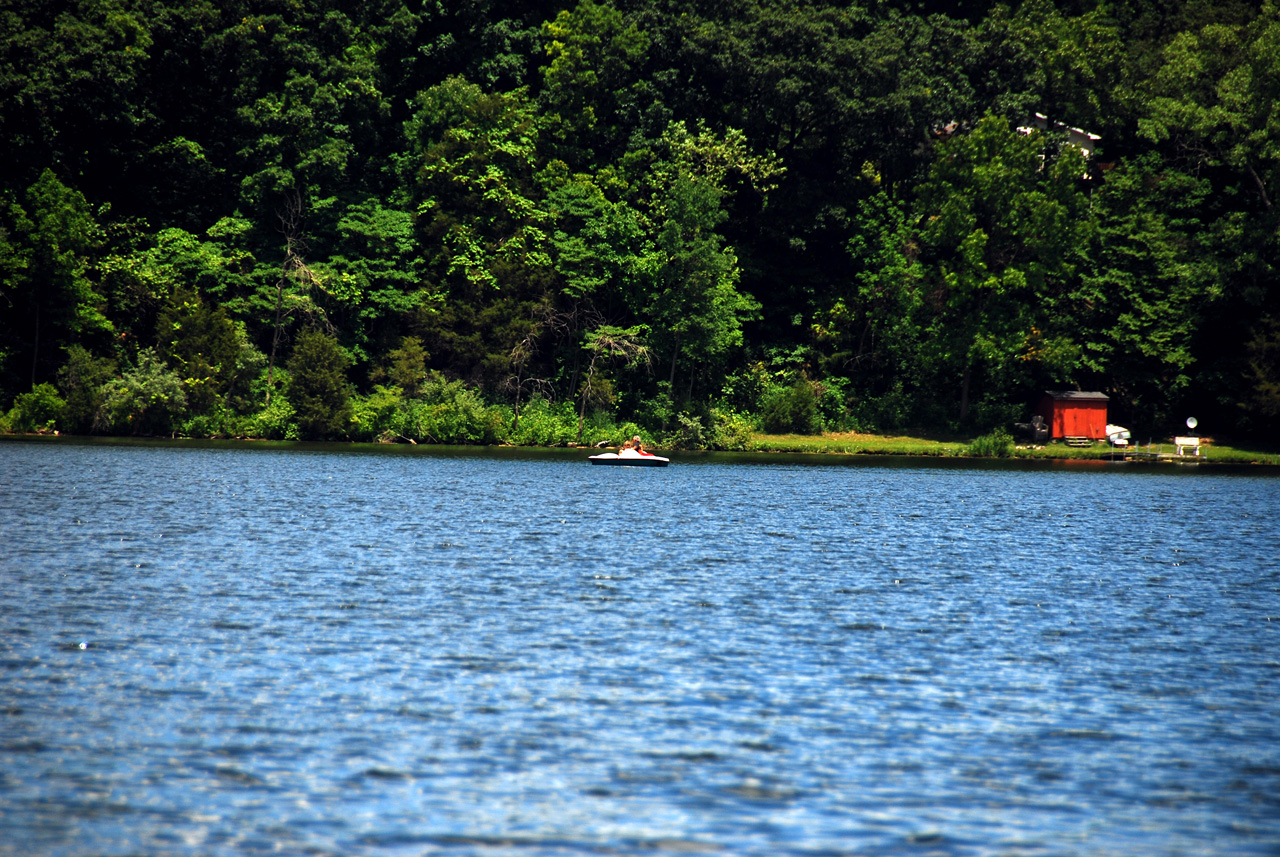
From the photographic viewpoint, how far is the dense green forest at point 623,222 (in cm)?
7088

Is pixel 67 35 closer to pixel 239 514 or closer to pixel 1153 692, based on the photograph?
pixel 239 514

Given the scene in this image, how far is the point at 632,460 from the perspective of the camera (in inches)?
2413

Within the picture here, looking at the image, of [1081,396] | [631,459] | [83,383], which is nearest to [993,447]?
[1081,396]

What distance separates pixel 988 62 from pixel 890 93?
1074 cm

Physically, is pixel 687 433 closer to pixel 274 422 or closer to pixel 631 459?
pixel 631 459

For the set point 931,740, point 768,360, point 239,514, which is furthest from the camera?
point 768,360

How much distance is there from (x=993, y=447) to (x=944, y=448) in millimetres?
3000

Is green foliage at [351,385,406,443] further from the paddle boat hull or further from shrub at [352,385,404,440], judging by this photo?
the paddle boat hull

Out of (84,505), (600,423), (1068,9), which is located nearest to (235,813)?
(84,505)

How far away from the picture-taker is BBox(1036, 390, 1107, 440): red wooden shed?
75750 mm

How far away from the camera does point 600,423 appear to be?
248ft

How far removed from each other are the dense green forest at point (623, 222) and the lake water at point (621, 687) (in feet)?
126

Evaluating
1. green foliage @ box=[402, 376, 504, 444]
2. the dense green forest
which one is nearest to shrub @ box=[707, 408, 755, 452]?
the dense green forest

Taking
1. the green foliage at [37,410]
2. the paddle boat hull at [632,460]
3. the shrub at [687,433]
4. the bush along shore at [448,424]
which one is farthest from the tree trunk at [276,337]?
the shrub at [687,433]
